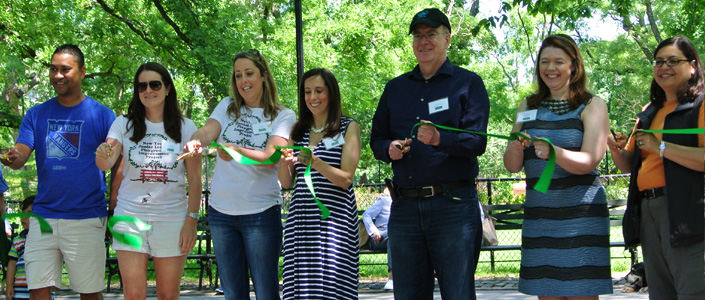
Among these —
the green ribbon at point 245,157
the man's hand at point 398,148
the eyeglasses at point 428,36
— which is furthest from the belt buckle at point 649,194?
the green ribbon at point 245,157

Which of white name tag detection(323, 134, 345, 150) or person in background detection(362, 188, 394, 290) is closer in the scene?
white name tag detection(323, 134, 345, 150)

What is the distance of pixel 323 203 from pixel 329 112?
0.52 m

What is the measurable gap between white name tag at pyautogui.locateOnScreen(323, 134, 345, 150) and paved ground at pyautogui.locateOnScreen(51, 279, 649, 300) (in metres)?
3.68

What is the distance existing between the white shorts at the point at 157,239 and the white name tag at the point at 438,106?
1.66 m

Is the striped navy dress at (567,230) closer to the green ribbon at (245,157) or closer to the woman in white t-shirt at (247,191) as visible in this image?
the green ribbon at (245,157)

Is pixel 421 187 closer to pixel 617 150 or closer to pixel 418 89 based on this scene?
pixel 418 89

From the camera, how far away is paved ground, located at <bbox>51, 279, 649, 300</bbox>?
263 inches

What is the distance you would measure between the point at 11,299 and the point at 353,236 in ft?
10.6

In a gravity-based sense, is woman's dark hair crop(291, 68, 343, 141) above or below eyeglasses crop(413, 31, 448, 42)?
below

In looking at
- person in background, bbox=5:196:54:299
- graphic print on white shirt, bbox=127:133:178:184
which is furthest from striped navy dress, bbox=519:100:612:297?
person in background, bbox=5:196:54:299

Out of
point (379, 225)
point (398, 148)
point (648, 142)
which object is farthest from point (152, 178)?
point (379, 225)

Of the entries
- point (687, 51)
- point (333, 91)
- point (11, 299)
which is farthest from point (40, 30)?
point (687, 51)

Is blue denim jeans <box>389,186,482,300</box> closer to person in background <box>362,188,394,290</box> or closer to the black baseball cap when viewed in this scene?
the black baseball cap

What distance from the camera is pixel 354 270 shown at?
3.70 meters
